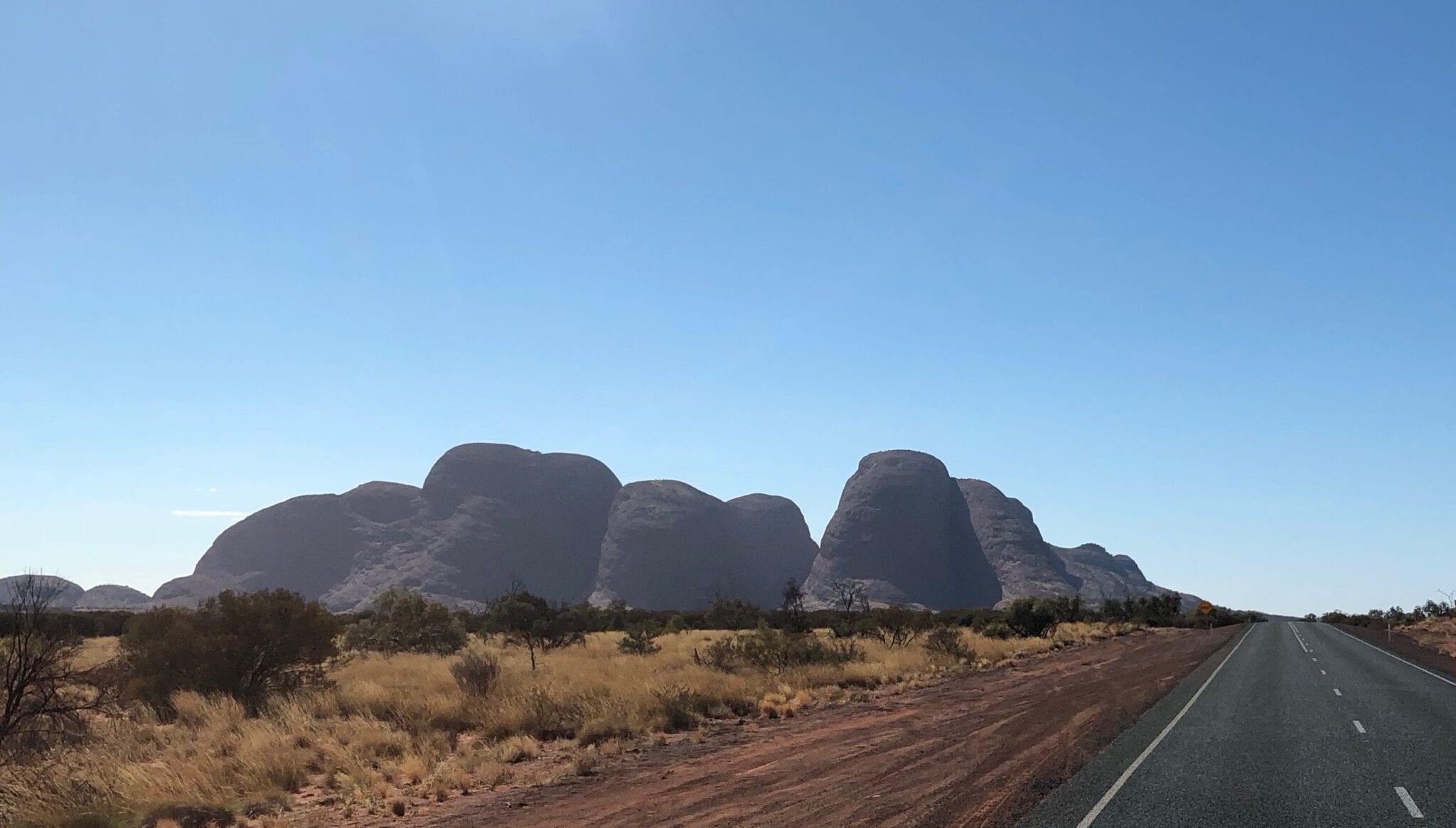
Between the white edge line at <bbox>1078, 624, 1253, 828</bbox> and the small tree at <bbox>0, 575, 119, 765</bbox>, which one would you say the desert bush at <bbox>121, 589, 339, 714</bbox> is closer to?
the small tree at <bbox>0, 575, 119, 765</bbox>

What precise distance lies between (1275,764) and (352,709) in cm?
1807

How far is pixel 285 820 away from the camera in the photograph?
1182 cm

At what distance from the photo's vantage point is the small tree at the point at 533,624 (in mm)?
42094

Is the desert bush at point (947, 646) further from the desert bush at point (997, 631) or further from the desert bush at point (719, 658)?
the desert bush at point (997, 631)

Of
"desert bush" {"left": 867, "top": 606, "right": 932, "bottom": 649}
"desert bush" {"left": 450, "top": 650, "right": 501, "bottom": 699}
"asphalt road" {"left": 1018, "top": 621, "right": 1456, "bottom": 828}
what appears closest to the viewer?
"asphalt road" {"left": 1018, "top": 621, "right": 1456, "bottom": 828}

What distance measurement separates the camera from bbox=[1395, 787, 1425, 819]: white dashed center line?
10562 millimetres

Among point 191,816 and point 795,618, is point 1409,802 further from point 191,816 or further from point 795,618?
point 795,618

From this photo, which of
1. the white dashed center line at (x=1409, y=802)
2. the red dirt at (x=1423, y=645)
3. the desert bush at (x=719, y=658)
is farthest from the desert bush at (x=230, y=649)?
the red dirt at (x=1423, y=645)

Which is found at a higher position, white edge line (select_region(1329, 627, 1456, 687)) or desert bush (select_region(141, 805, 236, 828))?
desert bush (select_region(141, 805, 236, 828))

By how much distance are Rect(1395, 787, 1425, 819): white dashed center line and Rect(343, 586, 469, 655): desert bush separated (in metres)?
34.1

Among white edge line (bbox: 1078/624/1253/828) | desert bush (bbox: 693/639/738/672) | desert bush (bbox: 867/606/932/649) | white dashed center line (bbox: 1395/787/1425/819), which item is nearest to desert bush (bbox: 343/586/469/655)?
desert bush (bbox: 693/639/738/672)

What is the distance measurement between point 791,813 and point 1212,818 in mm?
4951

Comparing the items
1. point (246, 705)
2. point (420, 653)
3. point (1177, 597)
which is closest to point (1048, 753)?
point (246, 705)

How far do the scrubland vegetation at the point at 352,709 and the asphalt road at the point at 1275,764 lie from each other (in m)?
8.14
